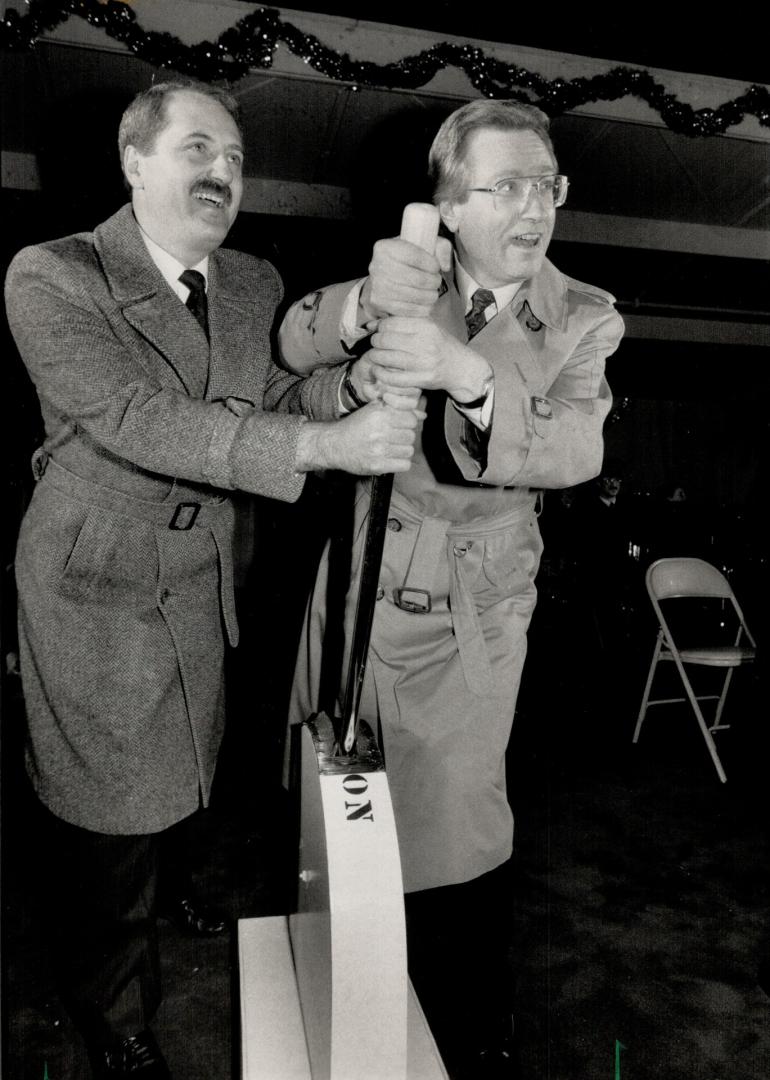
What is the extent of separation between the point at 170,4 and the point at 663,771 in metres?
3.88

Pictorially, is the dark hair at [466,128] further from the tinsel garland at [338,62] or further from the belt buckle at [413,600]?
the tinsel garland at [338,62]

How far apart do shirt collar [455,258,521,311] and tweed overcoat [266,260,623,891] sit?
17 mm

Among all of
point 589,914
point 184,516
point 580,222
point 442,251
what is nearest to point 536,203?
point 442,251

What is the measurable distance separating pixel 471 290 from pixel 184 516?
0.68 m

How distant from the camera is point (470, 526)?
1.52 meters

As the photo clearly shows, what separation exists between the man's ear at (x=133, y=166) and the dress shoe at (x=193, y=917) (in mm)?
1705

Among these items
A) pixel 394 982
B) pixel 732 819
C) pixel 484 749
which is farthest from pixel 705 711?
pixel 394 982

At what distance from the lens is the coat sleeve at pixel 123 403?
113 cm

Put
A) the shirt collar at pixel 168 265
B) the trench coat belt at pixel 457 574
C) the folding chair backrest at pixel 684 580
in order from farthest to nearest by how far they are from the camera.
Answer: the folding chair backrest at pixel 684 580, the trench coat belt at pixel 457 574, the shirt collar at pixel 168 265

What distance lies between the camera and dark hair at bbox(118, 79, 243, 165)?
129cm

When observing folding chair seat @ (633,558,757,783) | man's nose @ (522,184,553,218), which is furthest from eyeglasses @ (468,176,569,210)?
folding chair seat @ (633,558,757,783)

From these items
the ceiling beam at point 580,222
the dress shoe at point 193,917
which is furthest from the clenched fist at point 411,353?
the ceiling beam at point 580,222

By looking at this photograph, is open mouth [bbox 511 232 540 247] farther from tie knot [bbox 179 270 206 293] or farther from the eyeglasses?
tie knot [bbox 179 270 206 293]

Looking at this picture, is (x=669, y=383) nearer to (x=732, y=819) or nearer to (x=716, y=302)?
(x=716, y=302)
